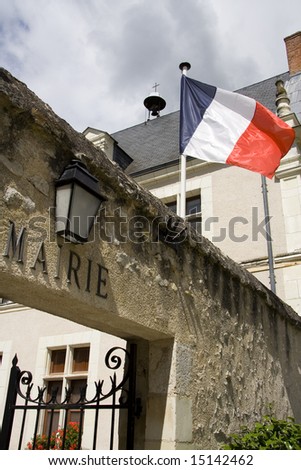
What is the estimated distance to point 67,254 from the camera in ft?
7.06

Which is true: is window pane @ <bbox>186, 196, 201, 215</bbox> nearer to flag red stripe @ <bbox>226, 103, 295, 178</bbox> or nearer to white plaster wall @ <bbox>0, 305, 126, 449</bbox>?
white plaster wall @ <bbox>0, 305, 126, 449</bbox>

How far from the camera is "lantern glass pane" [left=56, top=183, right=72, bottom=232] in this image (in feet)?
6.85

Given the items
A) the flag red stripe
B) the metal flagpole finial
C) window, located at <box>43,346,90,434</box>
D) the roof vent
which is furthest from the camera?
the roof vent

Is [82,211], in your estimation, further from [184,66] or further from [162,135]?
[162,135]

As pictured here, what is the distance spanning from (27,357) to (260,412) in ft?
16.9

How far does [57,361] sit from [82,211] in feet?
20.1

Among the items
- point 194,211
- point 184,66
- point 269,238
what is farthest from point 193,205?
point 184,66

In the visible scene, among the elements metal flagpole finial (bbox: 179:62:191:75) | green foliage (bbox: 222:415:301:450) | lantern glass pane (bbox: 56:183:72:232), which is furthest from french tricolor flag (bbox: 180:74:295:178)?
lantern glass pane (bbox: 56:183:72:232)

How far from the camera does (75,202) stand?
83.5 inches

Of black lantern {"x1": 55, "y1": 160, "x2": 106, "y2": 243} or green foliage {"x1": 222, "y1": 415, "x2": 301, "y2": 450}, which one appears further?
green foliage {"x1": 222, "y1": 415, "x2": 301, "y2": 450}

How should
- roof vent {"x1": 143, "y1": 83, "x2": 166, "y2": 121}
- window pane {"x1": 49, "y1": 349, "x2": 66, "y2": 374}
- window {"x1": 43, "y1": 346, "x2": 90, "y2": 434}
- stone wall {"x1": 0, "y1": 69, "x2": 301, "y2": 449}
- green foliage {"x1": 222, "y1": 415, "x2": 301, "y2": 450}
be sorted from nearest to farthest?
stone wall {"x1": 0, "y1": 69, "x2": 301, "y2": 449}
green foliage {"x1": 222, "y1": 415, "x2": 301, "y2": 450}
window {"x1": 43, "y1": 346, "x2": 90, "y2": 434}
window pane {"x1": 49, "y1": 349, "x2": 66, "y2": 374}
roof vent {"x1": 143, "y1": 83, "x2": 166, "y2": 121}

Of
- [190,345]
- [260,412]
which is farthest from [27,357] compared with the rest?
[190,345]

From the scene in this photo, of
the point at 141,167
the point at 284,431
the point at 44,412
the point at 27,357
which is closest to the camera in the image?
the point at 284,431
